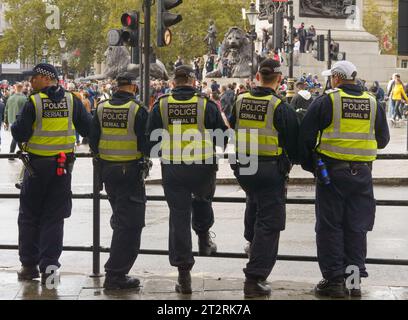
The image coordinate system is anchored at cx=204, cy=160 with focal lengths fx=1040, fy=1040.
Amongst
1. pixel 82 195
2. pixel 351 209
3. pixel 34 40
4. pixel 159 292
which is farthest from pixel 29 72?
pixel 34 40

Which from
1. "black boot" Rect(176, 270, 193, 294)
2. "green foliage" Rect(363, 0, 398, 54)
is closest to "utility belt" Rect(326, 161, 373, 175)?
"black boot" Rect(176, 270, 193, 294)

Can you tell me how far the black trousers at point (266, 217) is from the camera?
7.77 metres

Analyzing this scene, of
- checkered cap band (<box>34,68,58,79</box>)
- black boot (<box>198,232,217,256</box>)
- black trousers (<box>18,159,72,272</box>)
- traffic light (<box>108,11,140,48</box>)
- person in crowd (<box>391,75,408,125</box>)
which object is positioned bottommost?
person in crowd (<box>391,75,408,125</box>)

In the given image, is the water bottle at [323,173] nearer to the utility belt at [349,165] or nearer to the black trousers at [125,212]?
the utility belt at [349,165]

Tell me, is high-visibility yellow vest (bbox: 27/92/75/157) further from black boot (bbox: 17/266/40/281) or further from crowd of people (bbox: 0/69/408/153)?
crowd of people (bbox: 0/69/408/153)

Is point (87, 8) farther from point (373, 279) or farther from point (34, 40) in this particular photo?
point (373, 279)

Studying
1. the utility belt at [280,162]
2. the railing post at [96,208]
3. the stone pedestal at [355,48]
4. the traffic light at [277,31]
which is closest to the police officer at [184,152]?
the utility belt at [280,162]

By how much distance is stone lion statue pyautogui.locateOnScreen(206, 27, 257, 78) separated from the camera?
50375mm

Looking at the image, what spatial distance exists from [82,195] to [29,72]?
114 centimetres

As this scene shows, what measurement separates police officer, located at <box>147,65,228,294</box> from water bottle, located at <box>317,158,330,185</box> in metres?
0.77

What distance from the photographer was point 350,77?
7.87 meters

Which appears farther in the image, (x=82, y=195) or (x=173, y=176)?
(x=82, y=195)
